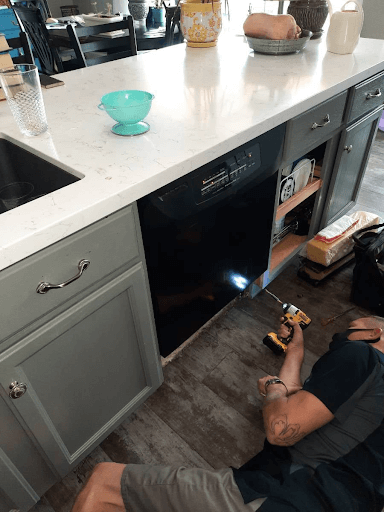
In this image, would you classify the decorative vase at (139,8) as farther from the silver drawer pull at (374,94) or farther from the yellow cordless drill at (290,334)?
the yellow cordless drill at (290,334)

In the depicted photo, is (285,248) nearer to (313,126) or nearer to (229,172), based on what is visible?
(313,126)

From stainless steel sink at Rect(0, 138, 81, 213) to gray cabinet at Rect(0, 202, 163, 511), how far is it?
0.62ft

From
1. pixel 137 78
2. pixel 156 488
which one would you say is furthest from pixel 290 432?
pixel 137 78

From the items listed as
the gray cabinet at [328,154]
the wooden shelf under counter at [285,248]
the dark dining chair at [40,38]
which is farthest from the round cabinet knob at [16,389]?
the dark dining chair at [40,38]

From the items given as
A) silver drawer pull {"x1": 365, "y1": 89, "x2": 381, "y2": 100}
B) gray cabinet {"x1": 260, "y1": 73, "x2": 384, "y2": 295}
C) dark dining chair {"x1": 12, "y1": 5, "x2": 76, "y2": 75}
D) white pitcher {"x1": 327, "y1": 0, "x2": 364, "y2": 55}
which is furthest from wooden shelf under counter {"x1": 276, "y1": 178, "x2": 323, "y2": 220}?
dark dining chair {"x1": 12, "y1": 5, "x2": 76, "y2": 75}

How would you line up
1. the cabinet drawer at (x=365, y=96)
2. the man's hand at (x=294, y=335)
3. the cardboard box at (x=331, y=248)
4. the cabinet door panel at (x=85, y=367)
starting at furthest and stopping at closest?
the cardboard box at (x=331, y=248) < the cabinet drawer at (x=365, y=96) < the man's hand at (x=294, y=335) < the cabinet door panel at (x=85, y=367)

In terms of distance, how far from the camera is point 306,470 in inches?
31.7

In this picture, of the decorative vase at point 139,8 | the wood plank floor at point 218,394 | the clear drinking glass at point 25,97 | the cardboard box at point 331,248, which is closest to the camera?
the clear drinking glass at point 25,97

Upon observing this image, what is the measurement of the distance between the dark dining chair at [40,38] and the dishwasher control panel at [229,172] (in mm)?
1856

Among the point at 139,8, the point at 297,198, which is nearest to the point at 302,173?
the point at 297,198

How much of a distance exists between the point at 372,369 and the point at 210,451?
64 cm

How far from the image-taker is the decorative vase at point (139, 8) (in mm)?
3598

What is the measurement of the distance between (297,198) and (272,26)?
694mm

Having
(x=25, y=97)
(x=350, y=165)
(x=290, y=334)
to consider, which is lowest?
(x=290, y=334)
